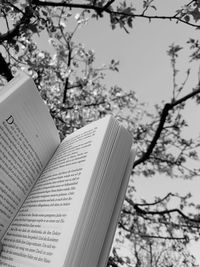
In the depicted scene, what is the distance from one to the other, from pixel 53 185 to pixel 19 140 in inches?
8.6

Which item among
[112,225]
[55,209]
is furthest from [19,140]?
[112,225]

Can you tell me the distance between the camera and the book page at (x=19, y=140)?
0.99 meters

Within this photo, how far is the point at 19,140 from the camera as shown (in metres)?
1.08

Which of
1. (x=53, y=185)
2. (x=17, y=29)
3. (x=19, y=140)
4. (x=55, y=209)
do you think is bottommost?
(x=55, y=209)

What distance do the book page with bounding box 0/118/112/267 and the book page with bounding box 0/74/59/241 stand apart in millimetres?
49

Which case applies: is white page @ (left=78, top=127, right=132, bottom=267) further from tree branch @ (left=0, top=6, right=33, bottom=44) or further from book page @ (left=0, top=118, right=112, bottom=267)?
tree branch @ (left=0, top=6, right=33, bottom=44)

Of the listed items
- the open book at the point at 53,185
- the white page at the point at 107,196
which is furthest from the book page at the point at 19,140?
the white page at the point at 107,196

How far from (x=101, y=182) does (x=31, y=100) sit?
0.46 meters

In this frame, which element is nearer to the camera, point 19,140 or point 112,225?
point 112,225

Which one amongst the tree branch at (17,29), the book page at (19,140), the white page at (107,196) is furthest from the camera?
the tree branch at (17,29)

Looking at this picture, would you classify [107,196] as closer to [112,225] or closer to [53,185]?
[112,225]

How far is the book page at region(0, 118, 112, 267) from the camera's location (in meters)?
0.74

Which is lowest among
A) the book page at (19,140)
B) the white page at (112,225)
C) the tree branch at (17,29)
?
the white page at (112,225)

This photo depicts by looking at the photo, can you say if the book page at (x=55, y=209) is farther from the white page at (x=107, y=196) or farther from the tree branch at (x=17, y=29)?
the tree branch at (x=17, y=29)
